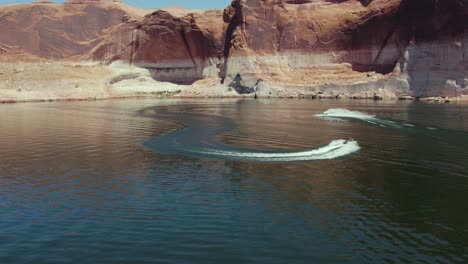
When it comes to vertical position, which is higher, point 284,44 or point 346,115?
point 284,44

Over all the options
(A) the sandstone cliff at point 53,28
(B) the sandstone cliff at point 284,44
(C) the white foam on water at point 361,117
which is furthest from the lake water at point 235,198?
(A) the sandstone cliff at point 53,28

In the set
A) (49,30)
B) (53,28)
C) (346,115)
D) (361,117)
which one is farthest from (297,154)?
(53,28)

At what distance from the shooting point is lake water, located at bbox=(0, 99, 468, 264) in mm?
12906

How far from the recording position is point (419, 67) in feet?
252

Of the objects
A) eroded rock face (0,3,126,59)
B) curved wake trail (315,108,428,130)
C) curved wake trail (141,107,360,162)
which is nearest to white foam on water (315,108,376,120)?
curved wake trail (315,108,428,130)

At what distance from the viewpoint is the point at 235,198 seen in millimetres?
18000

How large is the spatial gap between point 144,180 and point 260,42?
79941mm

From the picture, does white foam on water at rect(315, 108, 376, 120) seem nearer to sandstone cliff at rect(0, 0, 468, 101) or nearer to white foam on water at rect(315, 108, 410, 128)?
white foam on water at rect(315, 108, 410, 128)

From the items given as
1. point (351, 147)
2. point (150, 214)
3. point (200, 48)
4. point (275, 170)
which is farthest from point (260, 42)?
point (150, 214)

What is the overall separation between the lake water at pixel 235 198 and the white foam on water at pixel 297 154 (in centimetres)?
7

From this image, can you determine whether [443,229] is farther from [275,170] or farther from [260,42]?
[260,42]

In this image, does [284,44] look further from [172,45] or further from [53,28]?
[53,28]

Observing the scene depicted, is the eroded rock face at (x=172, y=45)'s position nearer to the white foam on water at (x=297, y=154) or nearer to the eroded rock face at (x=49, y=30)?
the eroded rock face at (x=49, y=30)

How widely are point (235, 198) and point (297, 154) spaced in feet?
31.5
